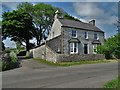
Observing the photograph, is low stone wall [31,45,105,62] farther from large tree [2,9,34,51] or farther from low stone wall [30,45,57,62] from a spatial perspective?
large tree [2,9,34,51]

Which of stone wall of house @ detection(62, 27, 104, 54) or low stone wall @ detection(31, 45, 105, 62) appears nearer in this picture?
low stone wall @ detection(31, 45, 105, 62)

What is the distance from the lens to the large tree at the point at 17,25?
1791 inches

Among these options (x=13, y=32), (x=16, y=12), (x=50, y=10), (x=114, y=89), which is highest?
(x=50, y=10)

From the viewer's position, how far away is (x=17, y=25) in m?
45.5

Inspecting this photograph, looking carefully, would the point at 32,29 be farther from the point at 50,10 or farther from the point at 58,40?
the point at 50,10

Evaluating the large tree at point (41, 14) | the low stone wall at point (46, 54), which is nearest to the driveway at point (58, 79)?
the low stone wall at point (46, 54)

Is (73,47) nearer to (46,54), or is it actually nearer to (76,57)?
(46,54)

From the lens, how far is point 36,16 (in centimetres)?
6831

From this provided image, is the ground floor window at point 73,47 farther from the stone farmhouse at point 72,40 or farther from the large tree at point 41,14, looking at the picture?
the large tree at point 41,14

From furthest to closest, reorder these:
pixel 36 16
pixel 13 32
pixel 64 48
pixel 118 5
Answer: pixel 36 16
pixel 13 32
pixel 64 48
pixel 118 5

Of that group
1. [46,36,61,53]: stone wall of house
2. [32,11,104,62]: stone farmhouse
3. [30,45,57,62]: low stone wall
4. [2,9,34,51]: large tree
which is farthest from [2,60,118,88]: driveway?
[2,9,34,51]: large tree

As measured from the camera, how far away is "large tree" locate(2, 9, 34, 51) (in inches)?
1791

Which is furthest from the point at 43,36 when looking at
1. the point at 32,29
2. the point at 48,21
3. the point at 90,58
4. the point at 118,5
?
the point at 118,5

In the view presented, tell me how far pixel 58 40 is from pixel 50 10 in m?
34.5
